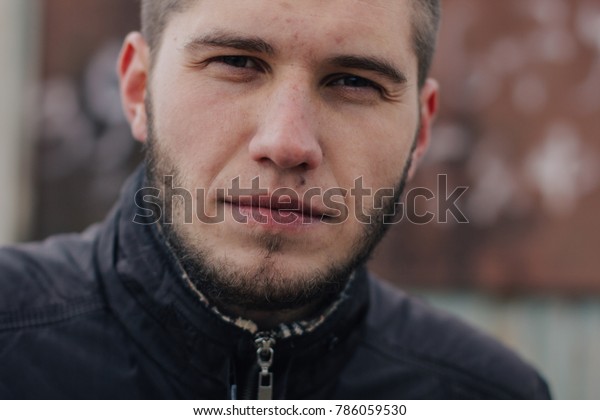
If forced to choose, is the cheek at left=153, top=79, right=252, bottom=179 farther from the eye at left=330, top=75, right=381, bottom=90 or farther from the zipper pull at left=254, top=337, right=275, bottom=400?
the zipper pull at left=254, top=337, right=275, bottom=400

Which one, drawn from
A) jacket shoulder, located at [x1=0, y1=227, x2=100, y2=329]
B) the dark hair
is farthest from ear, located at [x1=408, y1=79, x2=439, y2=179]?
jacket shoulder, located at [x1=0, y1=227, x2=100, y2=329]

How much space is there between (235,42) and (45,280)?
0.90 m

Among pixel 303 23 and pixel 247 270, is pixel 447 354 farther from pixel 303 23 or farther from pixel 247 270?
pixel 303 23

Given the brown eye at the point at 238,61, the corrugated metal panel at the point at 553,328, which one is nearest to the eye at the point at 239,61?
the brown eye at the point at 238,61

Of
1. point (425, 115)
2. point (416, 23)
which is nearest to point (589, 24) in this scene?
point (425, 115)

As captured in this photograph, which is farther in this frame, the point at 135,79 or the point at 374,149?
the point at 135,79

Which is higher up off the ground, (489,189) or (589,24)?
(589,24)

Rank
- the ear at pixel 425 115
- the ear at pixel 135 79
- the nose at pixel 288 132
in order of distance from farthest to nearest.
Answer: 1. the ear at pixel 425 115
2. the ear at pixel 135 79
3. the nose at pixel 288 132

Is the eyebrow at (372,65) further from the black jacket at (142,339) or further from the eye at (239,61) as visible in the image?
the black jacket at (142,339)

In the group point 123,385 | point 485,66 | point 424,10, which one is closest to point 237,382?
point 123,385

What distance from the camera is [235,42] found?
179 cm

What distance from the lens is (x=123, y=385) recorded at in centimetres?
187

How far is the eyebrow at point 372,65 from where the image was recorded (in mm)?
1825

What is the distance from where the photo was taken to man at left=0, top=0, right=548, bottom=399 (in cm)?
177
